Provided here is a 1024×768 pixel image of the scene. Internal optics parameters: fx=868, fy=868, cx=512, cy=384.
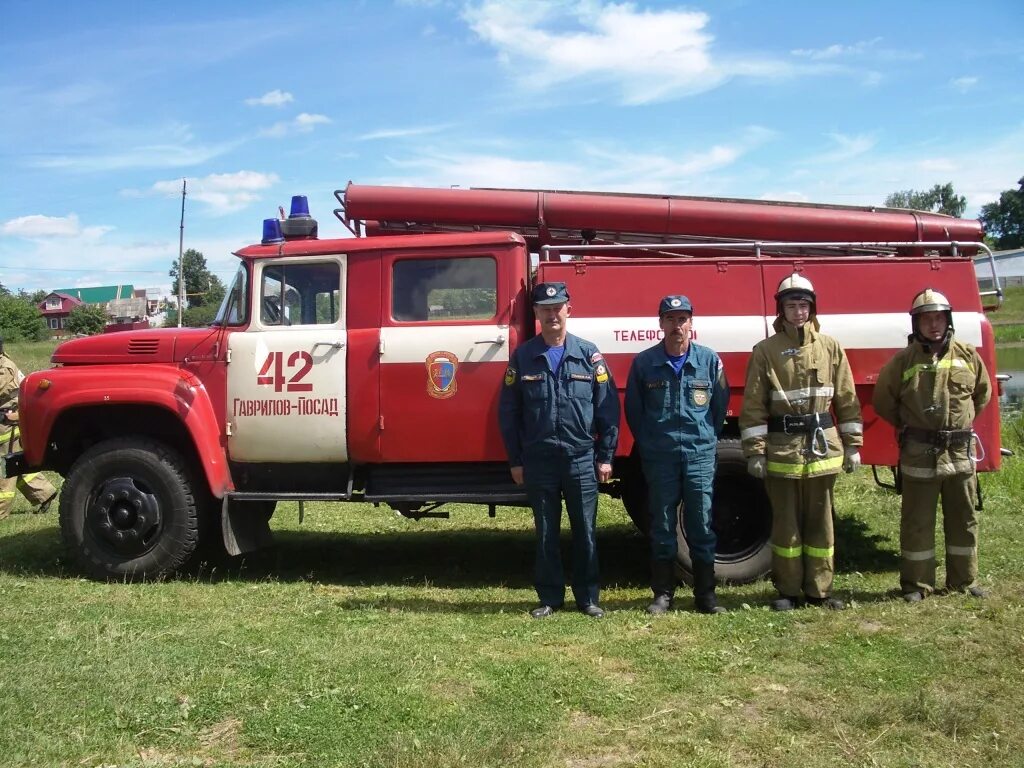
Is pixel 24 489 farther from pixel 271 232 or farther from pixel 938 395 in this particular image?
pixel 938 395

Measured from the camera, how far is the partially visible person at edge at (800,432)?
16.6ft

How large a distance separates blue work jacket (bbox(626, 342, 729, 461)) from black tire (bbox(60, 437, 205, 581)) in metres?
3.22

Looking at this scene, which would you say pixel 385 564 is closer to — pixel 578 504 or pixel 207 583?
pixel 207 583

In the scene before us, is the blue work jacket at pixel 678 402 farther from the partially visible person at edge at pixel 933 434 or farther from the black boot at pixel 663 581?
the partially visible person at edge at pixel 933 434

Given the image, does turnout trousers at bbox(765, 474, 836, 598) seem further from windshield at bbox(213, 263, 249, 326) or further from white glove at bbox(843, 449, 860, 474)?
windshield at bbox(213, 263, 249, 326)

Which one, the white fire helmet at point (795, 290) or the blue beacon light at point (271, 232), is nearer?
the white fire helmet at point (795, 290)

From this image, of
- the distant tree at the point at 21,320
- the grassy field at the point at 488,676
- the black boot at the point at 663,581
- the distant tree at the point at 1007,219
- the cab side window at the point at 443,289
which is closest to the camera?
the grassy field at the point at 488,676

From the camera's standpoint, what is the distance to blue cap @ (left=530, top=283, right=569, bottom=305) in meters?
5.10

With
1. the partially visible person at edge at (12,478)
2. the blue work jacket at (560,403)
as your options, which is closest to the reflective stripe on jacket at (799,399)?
the blue work jacket at (560,403)

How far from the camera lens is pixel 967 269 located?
567cm

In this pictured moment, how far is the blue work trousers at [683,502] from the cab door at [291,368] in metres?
2.13

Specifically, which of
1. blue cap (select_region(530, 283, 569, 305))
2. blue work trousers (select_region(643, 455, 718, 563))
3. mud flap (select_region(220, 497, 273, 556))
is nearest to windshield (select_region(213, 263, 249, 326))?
mud flap (select_region(220, 497, 273, 556))

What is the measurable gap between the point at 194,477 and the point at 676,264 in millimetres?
Answer: 3691

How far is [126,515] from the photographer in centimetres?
605
